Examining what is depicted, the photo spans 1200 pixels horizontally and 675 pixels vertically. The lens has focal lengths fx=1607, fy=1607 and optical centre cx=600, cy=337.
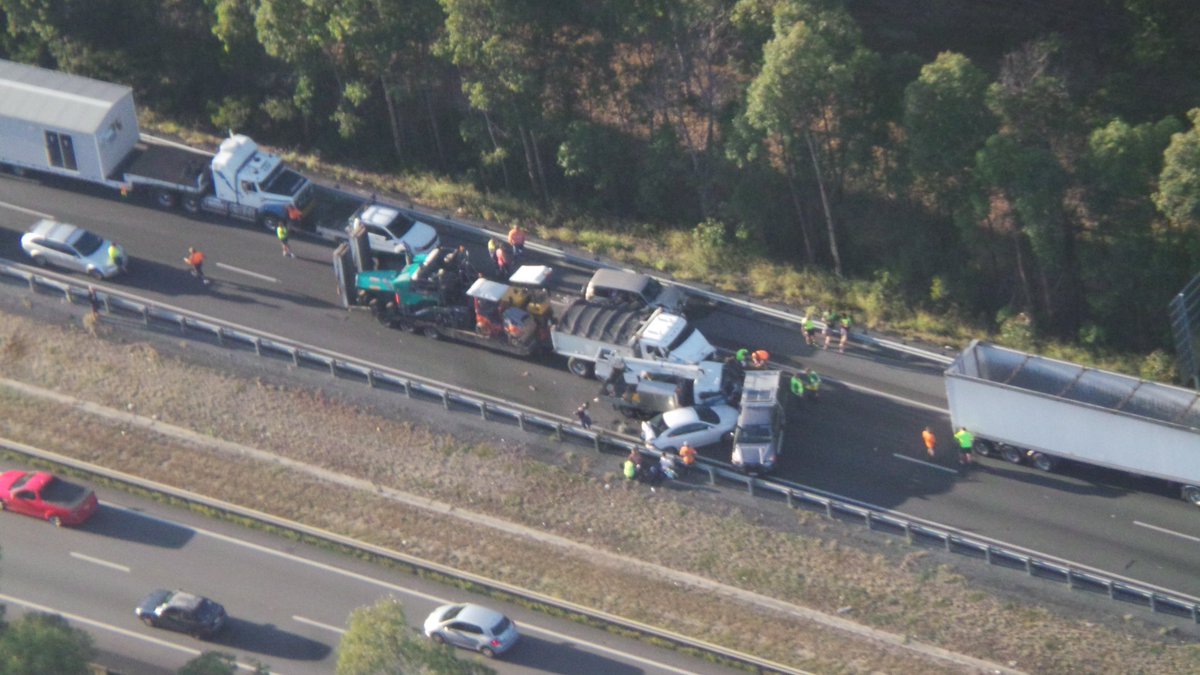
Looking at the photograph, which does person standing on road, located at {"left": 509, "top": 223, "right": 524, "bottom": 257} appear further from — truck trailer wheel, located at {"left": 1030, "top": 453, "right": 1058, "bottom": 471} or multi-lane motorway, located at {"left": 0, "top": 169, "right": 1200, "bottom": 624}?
truck trailer wheel, located at {"left": 1030, "top": 453, "right": 1058, "bottom": 471}

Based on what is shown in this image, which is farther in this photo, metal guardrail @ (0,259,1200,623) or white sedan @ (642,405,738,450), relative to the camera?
white sedan @ (642,405,738,450)

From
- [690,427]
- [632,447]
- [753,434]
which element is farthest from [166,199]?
[753,434]

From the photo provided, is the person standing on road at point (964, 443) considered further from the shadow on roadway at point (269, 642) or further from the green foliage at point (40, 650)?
the green foliage at point (40, 650)

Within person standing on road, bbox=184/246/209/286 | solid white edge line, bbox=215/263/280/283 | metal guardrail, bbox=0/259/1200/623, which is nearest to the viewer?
metal guardrail, bbox=0/259/1200/623

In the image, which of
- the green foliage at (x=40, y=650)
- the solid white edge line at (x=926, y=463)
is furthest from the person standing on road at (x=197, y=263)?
the solid white edge line at (x=926, y=463)

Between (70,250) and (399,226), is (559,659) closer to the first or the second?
(399,226)

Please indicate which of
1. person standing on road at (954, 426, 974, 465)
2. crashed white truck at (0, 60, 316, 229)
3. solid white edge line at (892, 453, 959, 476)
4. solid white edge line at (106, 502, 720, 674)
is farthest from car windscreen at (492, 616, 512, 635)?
crashed white truck at (0, 60, 316, 229)

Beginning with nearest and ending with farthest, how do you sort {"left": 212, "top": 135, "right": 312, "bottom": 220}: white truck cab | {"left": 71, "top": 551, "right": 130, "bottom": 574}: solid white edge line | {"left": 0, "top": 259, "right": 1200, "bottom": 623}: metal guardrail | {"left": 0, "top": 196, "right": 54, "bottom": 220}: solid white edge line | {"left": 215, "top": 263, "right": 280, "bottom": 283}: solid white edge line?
{"left": 0, "top": 259, "right": 1200, "bottom": 623}: metal guardrail < {"left": 71, "top": 551, "right": 130, "bottom": 574}: solid white edge line < {"left": 215, "top": 263, "right": 280, "bottom": 283}: solid white edge line < {"left": 212, "top": 135, "right": 312, "bottom": 220}: white truck cab < {"left": 0, "top": 196, "right": 54, "bottom": 220}: solid white edge line
